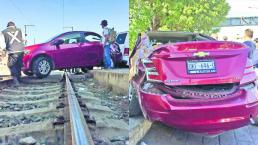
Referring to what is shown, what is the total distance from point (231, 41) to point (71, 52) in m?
0.63

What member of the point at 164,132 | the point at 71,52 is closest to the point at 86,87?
the point at 71,52

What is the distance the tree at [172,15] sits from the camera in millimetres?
1441

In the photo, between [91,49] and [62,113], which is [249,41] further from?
[62,113]

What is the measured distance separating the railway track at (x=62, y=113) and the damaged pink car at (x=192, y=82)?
16 centimetres

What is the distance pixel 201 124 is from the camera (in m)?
1.55

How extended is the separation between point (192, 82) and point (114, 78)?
0.34 m

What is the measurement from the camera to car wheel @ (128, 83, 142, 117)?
1570 mm

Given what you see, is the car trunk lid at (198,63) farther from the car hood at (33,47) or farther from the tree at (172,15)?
the car hood at (33,47)

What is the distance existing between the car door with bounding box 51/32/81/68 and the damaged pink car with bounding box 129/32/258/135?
239mm

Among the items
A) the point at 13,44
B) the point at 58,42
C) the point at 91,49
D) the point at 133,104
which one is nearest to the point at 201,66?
the point at 133,104

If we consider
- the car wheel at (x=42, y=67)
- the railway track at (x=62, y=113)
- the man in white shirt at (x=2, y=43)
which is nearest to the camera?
the man in white shirt at (x=2, y=43)

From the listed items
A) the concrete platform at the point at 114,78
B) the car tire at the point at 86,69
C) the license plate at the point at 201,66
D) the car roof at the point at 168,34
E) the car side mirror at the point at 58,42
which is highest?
the car roof at the point at 168,34

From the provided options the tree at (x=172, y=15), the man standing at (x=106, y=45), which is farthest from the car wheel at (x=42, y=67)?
the tree at (x=172, y=15)

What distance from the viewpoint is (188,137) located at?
1702 mm
